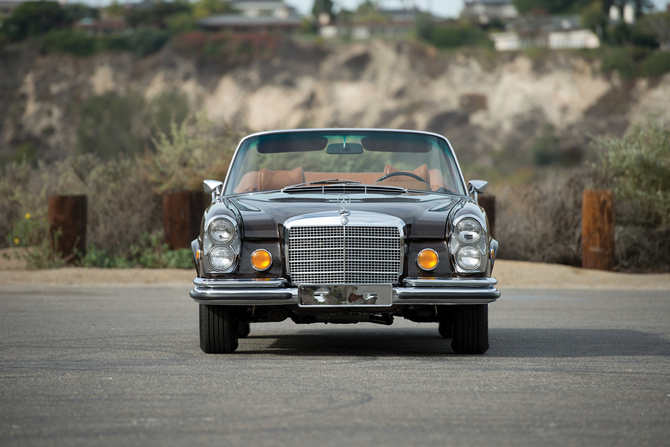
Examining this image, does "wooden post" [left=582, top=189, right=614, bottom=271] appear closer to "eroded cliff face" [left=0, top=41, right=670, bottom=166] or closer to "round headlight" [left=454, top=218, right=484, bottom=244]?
"round headlight" [left=454, top=218, right=484, bottom=244]

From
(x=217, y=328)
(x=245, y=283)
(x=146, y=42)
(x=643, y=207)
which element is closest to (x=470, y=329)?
(x=245, y=283)

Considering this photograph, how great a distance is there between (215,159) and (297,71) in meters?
58.2

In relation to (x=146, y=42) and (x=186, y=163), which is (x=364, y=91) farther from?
(x=186, y=163)

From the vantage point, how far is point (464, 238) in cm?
557

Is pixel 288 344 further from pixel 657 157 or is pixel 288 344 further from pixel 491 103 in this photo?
pixel 491 103

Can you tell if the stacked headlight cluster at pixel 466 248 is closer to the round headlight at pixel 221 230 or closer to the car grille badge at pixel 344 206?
Answer: the car grille badge at pixel 344 206

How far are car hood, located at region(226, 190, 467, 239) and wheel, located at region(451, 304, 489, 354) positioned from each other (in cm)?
63

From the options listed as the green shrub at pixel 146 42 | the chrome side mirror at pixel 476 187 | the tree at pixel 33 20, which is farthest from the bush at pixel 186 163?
the tree at pixel 33 20

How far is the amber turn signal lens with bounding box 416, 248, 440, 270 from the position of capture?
556cm

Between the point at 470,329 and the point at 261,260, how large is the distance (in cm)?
155

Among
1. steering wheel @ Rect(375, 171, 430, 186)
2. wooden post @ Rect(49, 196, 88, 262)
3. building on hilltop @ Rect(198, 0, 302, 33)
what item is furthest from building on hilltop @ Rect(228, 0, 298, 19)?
steering wheel @ Rect(375, 171, 430, 186)

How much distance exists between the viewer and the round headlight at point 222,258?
18.3ft

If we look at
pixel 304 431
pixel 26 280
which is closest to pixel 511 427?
pixel 304 431

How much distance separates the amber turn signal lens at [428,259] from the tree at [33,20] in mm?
83325
